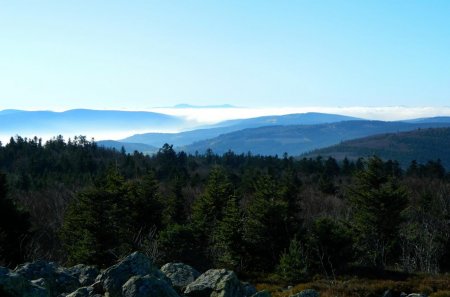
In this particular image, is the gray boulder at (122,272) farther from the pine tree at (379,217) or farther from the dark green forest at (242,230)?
the pine tree at (379,217)

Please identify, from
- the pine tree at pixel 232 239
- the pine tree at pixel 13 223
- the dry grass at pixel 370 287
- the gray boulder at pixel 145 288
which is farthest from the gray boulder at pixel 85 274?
the pine tree at pixel 232 239

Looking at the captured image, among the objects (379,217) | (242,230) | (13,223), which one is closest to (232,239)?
(242,230)

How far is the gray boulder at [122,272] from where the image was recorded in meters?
11.2

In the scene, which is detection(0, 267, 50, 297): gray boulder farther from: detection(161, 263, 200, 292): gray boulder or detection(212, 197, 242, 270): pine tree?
detection(212, 197, 242, 270): pine tree

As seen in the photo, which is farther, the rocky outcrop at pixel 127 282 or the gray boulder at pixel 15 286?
the rocky outcrop at pixel 127 282

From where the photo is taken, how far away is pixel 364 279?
81.8 ft

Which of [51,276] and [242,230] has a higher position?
[51,276]

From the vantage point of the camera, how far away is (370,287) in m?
21.9

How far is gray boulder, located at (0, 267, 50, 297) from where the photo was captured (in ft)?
29.6

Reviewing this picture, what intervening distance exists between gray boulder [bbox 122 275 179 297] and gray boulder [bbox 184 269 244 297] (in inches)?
59.5

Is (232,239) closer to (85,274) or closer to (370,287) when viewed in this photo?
(370,287)

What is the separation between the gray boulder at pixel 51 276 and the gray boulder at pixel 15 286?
256cm

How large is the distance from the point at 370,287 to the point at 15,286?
54.9 feet

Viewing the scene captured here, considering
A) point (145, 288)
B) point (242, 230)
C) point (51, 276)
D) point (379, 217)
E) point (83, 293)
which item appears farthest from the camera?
point (379, 217)
